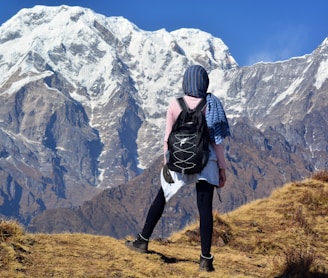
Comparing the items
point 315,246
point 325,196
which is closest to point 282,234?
point 315,246

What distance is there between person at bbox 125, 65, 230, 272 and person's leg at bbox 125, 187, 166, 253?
5cm

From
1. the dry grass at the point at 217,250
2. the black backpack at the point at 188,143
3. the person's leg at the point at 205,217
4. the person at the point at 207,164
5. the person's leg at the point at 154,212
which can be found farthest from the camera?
the person's leg at the point at 154,212

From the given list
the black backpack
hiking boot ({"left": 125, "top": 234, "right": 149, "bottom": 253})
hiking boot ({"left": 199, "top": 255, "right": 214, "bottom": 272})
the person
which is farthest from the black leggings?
hiking boot ({"left": 125, "top": 234, "right": 149, "bottom": 253})

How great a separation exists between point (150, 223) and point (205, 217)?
39.0 inches

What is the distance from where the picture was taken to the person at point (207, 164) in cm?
806

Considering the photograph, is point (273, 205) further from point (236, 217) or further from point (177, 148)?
point (177, 148)

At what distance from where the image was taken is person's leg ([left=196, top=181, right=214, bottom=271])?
8164 mm

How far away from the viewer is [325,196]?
47.7 ft

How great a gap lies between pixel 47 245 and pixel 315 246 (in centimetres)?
549

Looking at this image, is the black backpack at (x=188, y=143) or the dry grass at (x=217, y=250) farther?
the black backpack at (x=188, y=143)

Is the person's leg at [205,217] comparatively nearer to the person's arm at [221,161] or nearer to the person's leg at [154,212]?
the person's arm at [221,161]

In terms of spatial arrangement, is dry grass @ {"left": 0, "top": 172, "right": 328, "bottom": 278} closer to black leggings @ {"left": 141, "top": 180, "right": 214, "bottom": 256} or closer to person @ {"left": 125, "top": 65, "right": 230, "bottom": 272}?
black leggings @ {"left": 141, "top": 180, "right": 214, "bottom": 256}

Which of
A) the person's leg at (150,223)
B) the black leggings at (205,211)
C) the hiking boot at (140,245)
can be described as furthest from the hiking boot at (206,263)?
the hiking boot at (140,245)

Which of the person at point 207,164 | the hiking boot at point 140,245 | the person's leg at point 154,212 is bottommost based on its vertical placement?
the hiking boot at point 140,245
